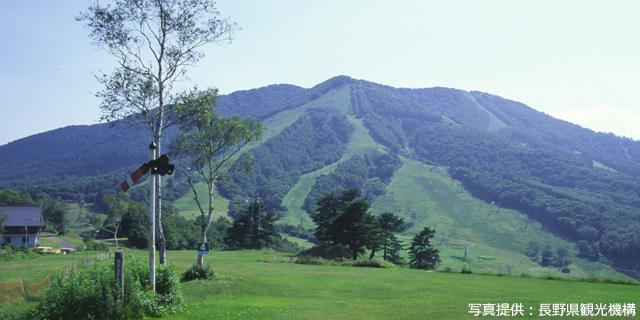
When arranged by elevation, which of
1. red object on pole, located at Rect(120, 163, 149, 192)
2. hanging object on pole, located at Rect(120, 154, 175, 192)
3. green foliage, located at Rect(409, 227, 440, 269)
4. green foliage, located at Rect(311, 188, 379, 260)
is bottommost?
green foliage, located at Rect(409, 227, 440, 269)

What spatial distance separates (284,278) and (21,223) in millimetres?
87990

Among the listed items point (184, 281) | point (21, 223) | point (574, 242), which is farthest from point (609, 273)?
point (574, 242)

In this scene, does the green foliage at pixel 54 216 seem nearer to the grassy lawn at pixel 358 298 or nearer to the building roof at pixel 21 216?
the building roof at pixel 21 216

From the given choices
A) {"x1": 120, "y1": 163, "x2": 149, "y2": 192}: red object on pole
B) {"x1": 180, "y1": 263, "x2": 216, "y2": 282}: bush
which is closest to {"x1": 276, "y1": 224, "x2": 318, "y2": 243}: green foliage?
{"x1": 180, "y1": 263, "x2": 216, "y2": 282}: bush

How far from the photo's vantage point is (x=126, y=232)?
93.4 meters

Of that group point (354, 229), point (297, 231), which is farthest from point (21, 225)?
point (297, 231)

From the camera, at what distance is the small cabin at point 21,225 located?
89.8 m

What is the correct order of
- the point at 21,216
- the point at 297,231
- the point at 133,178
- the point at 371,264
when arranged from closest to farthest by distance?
1. the point at 133,178
2. the point at 371,264
3. the point at 21,216
4. the point at 297,231

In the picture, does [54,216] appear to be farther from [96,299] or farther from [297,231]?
[96,299]

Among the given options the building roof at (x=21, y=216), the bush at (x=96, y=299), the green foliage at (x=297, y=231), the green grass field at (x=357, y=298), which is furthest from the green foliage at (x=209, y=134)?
the green foliage at (x=297, y=231)

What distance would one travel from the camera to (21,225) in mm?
90188

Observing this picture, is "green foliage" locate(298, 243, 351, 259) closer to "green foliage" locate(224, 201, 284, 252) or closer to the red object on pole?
"green foliage" locate(224, 201, 284, 252)

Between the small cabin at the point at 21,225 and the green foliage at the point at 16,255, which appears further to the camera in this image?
the small cabin at the point at 21,225

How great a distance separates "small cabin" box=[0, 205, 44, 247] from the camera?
294ft
